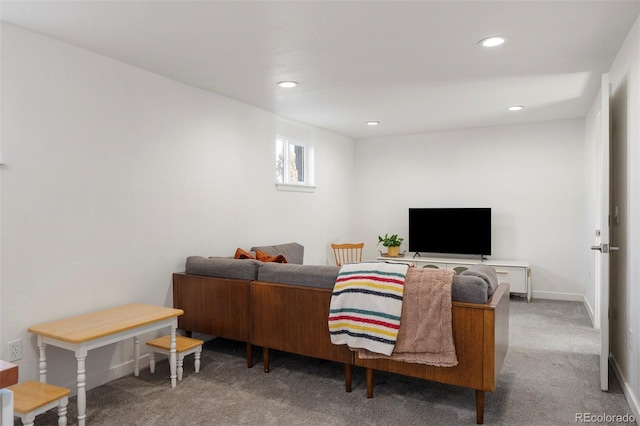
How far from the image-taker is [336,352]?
294 cm

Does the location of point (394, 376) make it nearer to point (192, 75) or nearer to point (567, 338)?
point (567, 338)

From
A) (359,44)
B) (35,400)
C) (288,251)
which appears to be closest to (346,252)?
(288,251)

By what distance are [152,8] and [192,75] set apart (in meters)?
1.25

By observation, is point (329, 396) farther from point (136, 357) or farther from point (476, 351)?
point (136, 357)

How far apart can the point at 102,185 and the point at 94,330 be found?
1131 mm

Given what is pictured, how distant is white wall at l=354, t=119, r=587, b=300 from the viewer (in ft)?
19.0

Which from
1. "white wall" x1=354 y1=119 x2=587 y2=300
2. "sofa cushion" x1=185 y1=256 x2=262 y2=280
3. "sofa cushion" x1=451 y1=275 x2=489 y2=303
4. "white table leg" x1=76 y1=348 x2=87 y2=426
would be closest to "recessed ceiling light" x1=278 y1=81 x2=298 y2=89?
"sofa cushion" x1=185 y1=256 x2=262 y2=280

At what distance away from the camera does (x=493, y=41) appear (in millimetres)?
2947

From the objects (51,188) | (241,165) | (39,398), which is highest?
(241,165)

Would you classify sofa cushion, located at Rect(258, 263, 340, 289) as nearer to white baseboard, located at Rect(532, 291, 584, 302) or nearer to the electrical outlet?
the electrical outlet

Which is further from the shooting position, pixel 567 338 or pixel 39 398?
pixel 567 338

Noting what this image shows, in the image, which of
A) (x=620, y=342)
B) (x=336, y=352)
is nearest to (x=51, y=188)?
(x=336, y=352)

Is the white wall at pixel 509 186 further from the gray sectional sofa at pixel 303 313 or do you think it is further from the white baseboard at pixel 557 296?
the gray sectional sofa at pixel 303 313

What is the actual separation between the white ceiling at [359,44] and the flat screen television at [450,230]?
6.43 feet
